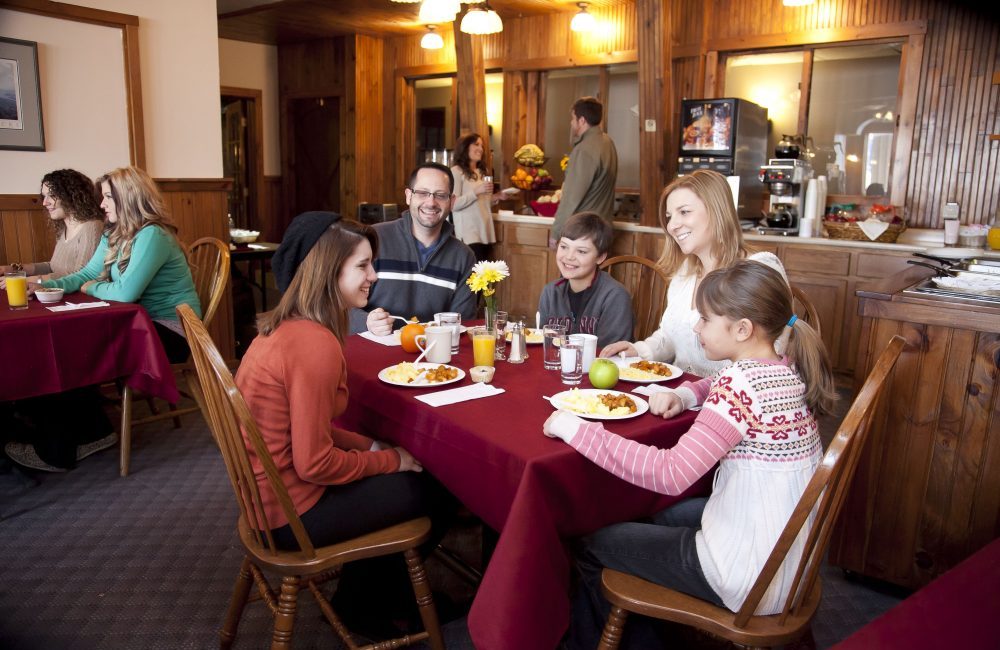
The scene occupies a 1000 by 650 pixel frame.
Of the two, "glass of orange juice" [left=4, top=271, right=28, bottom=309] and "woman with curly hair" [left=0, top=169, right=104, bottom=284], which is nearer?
"glass of orange juice" [left=4, top=271, right=28, bottom=309]

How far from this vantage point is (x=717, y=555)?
1429 millimetres

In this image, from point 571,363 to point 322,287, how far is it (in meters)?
0.66

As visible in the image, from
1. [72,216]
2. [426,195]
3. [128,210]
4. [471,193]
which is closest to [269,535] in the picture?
[426,195]

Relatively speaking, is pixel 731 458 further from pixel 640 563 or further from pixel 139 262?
pixel 139 262

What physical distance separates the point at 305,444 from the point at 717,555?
2.91 feet

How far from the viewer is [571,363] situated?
1908 millimetres

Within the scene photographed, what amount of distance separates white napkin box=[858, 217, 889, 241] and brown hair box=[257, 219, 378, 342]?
3.80 m

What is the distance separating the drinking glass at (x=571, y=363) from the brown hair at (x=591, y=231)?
27.2 inches

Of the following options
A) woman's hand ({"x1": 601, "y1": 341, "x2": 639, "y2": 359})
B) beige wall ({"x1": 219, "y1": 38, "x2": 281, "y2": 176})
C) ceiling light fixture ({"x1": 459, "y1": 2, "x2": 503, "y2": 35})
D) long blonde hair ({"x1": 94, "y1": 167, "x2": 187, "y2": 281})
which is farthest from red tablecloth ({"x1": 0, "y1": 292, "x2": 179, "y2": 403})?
beige wall ({"x1": 219, "y1": 38, "x2": 281, "y2": 176})

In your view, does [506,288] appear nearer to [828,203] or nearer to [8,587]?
[828,203]

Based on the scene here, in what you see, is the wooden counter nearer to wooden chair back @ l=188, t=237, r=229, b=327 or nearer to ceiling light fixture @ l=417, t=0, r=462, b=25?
wooden chair back @ l=188, t=237, r=229, b=327

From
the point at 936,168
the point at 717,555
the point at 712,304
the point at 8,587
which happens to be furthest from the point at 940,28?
the point at 8,587

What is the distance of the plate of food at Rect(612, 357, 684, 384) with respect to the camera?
6.45ft

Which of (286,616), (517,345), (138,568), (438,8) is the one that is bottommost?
(138,568)
